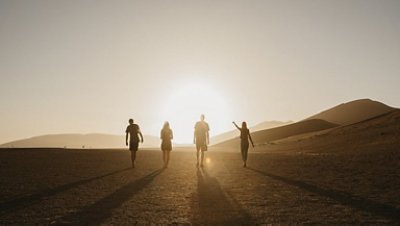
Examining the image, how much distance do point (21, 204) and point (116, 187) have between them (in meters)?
3.64

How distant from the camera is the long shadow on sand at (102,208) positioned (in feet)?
27.8

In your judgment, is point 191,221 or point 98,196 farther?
point 98,196

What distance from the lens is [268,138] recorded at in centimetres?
7781

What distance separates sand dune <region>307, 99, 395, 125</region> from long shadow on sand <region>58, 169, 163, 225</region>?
287ft

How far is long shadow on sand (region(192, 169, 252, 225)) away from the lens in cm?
843

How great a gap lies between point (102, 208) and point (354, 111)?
336 ft

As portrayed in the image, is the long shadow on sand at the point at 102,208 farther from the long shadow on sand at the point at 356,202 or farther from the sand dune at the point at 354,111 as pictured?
the sand dune at the point at 354,111

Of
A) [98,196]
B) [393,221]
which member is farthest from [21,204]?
[393,221]

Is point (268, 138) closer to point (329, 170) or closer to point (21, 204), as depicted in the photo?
point (329, 170)

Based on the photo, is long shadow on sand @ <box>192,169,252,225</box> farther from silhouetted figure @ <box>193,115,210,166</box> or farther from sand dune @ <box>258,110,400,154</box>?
sand dune @ <box>258,110,400,154</box>

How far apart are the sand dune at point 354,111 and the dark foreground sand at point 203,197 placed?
8338 centimetres

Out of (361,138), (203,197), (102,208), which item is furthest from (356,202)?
(361,138)

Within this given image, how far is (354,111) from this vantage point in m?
104

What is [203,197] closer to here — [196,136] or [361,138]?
[196,136]
